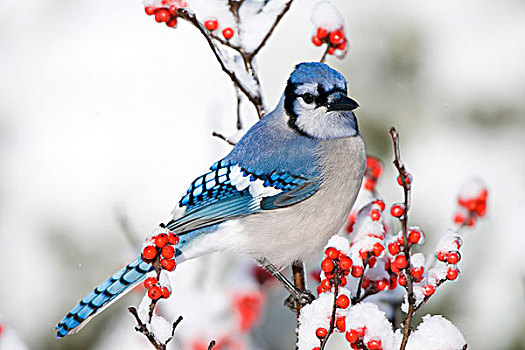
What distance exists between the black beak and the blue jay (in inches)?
2.8

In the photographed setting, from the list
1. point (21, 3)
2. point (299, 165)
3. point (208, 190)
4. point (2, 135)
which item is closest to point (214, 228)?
point (208, 190)

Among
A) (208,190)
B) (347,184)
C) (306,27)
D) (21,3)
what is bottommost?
(347,184)

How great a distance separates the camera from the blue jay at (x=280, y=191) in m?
1.77

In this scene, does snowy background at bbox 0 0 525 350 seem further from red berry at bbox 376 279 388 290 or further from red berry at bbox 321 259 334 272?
red berry at bbox 321 259 334 272

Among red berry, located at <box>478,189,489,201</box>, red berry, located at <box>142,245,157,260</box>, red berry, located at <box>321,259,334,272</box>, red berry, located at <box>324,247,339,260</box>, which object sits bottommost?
red berry, located at <box>478,189,489,201</box>

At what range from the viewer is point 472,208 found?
185cm

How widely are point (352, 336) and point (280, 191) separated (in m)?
0.66

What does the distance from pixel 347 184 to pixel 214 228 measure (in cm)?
37

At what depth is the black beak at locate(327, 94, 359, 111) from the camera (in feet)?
5.25

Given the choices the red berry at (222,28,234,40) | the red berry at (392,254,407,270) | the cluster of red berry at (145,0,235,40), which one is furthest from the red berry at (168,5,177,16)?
the red berry at (392,254,407,270)

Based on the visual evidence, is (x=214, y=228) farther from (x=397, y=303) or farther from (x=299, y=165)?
(x=397, y=303)

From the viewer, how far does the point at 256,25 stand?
1749mm

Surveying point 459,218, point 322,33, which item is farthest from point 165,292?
point 459,218

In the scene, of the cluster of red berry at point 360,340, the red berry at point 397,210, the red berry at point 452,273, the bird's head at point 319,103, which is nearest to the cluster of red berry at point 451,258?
the red berry at point 452,273
